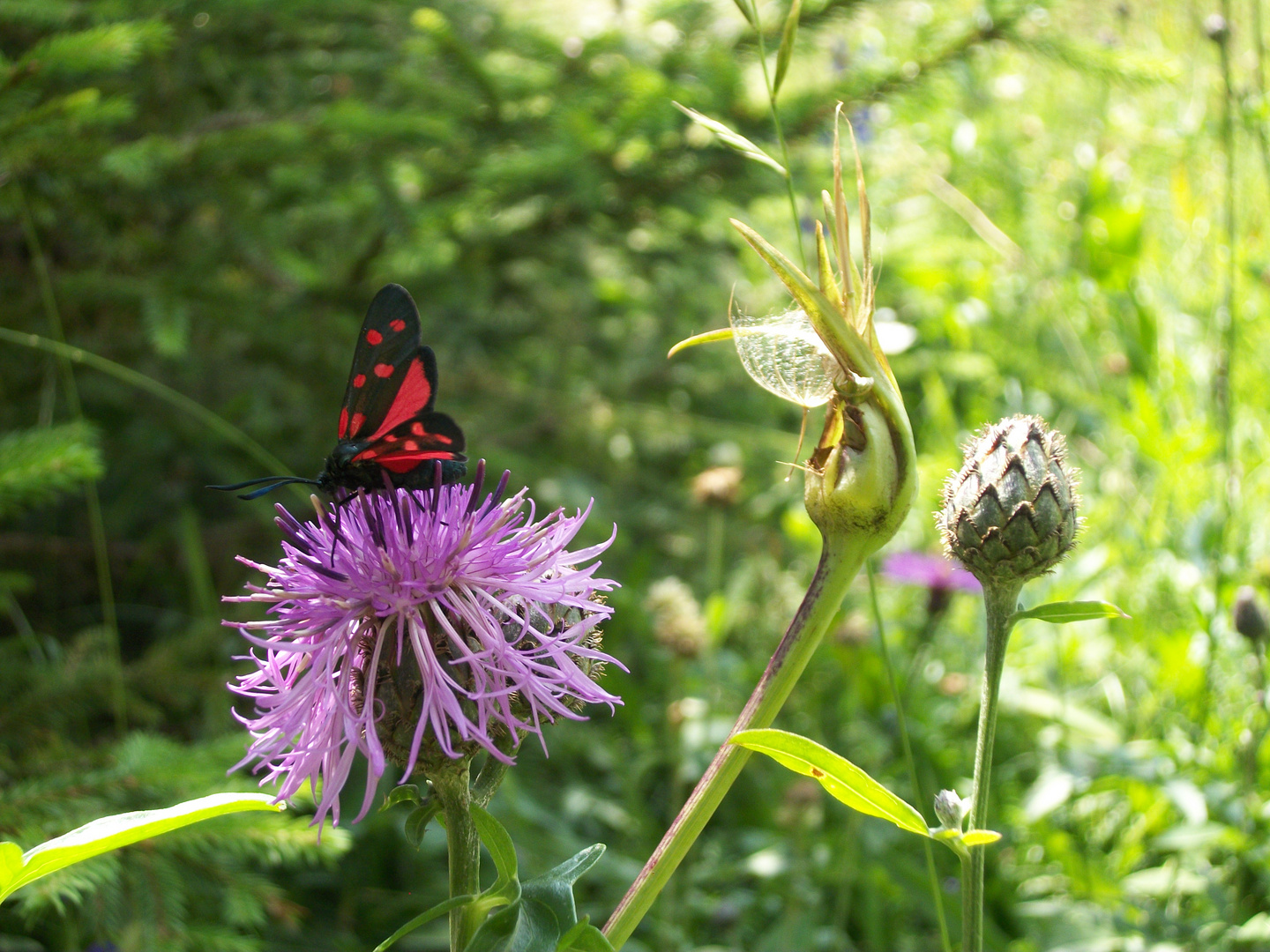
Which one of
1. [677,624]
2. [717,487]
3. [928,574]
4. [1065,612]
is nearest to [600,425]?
[717,487]

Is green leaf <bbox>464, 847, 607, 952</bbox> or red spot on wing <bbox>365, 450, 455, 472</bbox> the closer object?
green leaf <bbox>464, 847, 607, 952</bbox>

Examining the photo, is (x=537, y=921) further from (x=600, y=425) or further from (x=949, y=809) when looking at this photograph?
(x=600, y=425)

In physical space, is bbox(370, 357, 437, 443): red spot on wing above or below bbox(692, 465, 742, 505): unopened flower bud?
above

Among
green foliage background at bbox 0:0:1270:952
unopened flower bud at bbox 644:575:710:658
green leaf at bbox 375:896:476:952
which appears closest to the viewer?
green leaf at bbox 375:896:476:952

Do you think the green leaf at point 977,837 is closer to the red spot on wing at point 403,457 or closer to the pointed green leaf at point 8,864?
the red spot on wing at point 403,457

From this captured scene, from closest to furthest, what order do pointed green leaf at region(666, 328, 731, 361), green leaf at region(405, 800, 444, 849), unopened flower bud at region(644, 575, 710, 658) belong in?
pointed green leaf at region(666, 328, 731, 361)
green leaf at region(405, 800, 444, 849)
unopened flower bud at region(644, 575, 710, 658)

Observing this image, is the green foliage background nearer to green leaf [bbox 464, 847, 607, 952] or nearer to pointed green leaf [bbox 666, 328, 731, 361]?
green leaf [bbox 464, 847, 607, 952]

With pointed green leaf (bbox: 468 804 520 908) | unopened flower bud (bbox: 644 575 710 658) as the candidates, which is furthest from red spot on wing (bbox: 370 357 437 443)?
unopened flower bud (bbox: 644 575 710 658)
